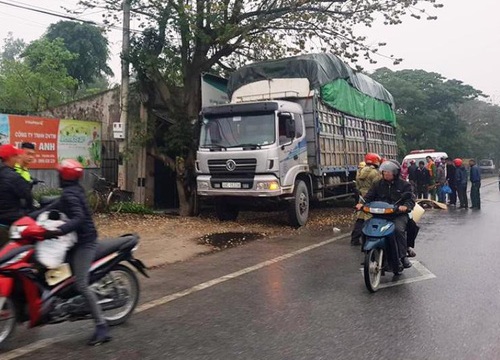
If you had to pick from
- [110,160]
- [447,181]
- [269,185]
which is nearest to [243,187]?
[269,185]

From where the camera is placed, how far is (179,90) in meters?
13.7

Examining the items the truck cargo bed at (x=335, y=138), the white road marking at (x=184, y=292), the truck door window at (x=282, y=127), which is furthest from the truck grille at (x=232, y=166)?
the white road marking at (x=184, y=292)

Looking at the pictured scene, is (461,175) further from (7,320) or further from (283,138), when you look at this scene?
(7,320)

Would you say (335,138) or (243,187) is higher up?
(335,138)

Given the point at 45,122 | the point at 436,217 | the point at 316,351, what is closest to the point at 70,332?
the point at 316,351

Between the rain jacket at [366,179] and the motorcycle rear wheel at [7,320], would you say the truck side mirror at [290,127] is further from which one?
the motorcycle rear wheel at [7,320]

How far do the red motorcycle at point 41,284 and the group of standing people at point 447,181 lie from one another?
41.9 feet

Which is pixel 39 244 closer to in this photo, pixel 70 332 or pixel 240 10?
pixel 70 332

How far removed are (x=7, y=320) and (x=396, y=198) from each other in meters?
4.58

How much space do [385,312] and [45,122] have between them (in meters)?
9.57

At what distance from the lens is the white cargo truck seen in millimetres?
10312

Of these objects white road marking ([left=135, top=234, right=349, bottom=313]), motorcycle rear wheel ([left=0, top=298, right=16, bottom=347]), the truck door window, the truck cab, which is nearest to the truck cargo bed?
the truck cab

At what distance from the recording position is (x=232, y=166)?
1039 cm

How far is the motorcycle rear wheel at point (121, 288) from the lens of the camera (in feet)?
14.8
